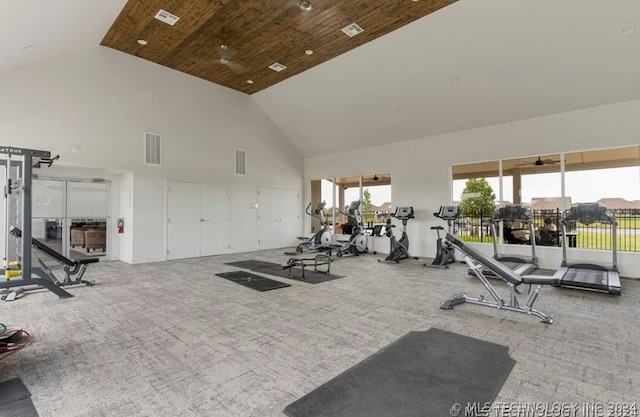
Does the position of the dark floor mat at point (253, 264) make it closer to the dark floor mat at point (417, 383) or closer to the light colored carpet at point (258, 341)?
the light colored carpet at point (258, 341)

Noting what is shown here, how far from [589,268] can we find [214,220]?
27.8 ft

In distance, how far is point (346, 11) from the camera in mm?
5277

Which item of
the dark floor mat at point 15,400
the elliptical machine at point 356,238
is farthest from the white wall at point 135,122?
the dark floor mat at point 15,400

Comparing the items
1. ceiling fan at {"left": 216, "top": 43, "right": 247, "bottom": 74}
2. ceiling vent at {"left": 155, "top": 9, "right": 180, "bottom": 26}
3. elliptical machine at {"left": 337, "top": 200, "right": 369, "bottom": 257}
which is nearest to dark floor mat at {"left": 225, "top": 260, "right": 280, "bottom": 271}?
elliptical machine at {"left": 337, "top": 200, "right": 369, "bottom": 257}

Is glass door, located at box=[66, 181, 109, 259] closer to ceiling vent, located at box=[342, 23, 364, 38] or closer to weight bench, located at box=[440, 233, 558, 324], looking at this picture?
ceiling vent, located at box=[342, 23, 364, 38]

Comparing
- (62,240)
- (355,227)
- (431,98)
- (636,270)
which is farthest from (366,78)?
(62,240)

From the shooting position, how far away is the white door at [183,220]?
8.03 metres

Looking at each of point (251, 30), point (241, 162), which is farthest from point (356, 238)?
point (251, 30)

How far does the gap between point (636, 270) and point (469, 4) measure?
18.5 ft

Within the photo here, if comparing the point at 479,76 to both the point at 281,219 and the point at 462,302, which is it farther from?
the point at 281,219

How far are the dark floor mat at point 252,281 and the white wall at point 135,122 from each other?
9.09 ft

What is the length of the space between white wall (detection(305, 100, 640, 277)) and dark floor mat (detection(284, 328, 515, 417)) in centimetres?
528

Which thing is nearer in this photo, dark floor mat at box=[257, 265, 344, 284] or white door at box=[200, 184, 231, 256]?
dark floor mat at box=[257, 265, 344, 284]

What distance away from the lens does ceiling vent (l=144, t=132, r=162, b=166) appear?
7.63 meters
